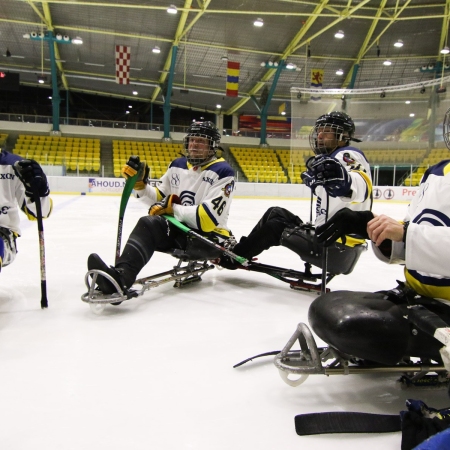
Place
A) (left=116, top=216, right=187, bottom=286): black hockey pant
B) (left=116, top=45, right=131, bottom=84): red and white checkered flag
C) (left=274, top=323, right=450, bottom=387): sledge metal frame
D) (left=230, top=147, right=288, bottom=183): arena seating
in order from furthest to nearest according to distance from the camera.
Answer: (left=230, top=147, right=288, bottom=183): arena seating
(left=116, top=45, right=131, bottom=84): red and white checkered flag
(left=116, top=216, right=187, bottom=286): black hockey pant
(left=274, top=323, right=450, bottom=387): sledge metal frame

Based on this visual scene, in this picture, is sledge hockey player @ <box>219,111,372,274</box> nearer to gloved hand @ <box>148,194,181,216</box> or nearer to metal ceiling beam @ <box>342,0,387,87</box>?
gloved hand @ <box>148,194,181,216</box>

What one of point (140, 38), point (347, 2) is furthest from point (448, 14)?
point (140, 38)

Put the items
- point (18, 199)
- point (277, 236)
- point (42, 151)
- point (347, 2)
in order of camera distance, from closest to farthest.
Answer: point (18, 199)
point (277, 236)
point (347, 2)
point (42, 151)

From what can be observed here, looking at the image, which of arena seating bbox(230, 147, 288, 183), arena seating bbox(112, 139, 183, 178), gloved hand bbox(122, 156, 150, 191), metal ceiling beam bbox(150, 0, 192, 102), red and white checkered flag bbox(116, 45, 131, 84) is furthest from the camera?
arena seating bbox(112, 139, 183, 178)

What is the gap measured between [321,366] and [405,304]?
0.30 m

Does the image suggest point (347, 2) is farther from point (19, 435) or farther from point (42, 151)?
point (19, 435)

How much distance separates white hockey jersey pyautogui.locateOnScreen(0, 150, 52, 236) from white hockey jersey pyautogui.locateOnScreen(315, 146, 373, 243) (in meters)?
1.58

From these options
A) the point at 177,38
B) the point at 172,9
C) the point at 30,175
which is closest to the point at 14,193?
the point at 30,175

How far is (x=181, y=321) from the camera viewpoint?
197cm

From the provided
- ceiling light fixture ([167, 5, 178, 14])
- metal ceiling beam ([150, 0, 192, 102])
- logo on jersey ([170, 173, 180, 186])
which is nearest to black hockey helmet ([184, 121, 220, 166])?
logo on jersey ([170, 173, 180, 186])

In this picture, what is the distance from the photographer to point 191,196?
277cm

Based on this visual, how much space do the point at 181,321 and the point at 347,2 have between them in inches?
539

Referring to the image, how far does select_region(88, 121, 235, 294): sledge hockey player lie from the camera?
2373 millimetres

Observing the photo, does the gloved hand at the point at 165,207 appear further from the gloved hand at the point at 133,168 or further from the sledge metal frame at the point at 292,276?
the sledge metal frame at the point at 292,276
